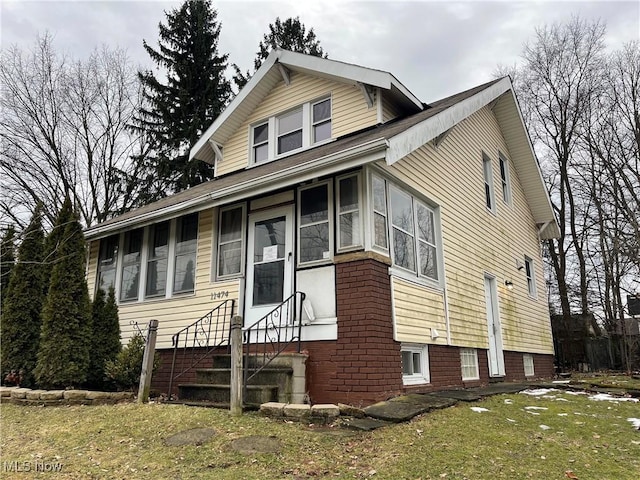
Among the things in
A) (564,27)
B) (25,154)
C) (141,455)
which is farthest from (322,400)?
(564,27)

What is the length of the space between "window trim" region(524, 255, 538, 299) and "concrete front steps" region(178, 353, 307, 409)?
9.56 meters

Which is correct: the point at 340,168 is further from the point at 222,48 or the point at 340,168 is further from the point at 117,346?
the point at 222,48

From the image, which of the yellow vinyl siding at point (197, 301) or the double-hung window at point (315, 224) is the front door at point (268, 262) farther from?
the yellow vinyl siding at point (197, 301)

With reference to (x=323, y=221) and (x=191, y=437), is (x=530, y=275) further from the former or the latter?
(x=191, y=437)

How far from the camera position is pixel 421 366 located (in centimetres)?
725

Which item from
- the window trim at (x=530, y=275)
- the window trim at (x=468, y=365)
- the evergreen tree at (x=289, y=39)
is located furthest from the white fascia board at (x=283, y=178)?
the evergreen tree at (x=289, y=39)

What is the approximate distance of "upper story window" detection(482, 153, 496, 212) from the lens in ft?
38.2

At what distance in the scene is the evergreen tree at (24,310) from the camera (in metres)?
7.75

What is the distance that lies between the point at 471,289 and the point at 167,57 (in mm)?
18808

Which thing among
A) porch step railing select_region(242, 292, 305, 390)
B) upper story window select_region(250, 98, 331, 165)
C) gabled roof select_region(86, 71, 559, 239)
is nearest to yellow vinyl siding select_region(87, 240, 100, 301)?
gabled roof select_region(86, 71, 559, 239)

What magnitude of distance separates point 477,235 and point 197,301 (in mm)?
6171

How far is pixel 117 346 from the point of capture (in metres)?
7.98

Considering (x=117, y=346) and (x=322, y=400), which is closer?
(x=322, y=400)

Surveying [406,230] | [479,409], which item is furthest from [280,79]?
[479,409]
